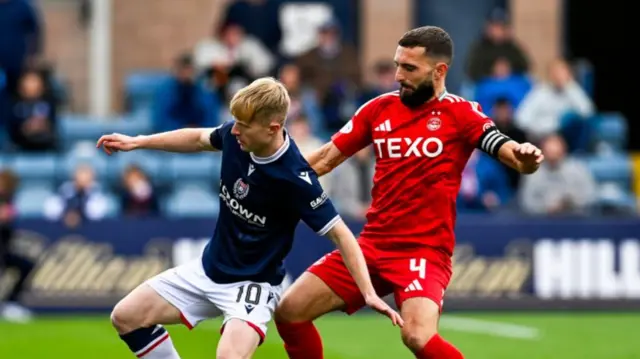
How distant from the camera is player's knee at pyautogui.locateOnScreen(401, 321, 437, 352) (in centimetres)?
845

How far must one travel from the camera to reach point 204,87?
1828 centimetres

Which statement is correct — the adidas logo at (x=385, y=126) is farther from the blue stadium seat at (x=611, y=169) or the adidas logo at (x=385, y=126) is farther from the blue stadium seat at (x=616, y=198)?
the blue stadium seat at (x=611, y=169)

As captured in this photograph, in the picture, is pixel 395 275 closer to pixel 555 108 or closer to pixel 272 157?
pixel 272 157

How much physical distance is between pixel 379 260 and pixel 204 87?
383 inches

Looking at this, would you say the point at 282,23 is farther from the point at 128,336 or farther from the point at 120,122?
the point at 128,336

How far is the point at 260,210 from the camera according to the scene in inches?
328

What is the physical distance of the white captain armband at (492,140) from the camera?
8.51 meters

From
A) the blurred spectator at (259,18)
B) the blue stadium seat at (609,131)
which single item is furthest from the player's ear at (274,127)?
the blue stadium seat at (609,131)

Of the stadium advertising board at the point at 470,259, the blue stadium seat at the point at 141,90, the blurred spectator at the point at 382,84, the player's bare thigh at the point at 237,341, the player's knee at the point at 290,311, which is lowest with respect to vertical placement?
the stadium advertising board at the point at 470,259

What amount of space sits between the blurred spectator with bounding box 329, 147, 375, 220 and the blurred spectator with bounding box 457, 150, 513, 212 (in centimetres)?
108

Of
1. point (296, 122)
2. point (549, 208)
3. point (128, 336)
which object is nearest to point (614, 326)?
point (549, 208)

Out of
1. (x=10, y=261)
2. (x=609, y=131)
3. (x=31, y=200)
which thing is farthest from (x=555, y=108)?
(x=10, y=261)

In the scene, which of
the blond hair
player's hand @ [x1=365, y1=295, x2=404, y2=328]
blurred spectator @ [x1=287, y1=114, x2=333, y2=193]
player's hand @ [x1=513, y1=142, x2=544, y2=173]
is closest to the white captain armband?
player's hand @ [x1=513, y1=142, x2=544, y2=173]

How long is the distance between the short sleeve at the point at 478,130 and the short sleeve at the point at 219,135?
4.46 ft
